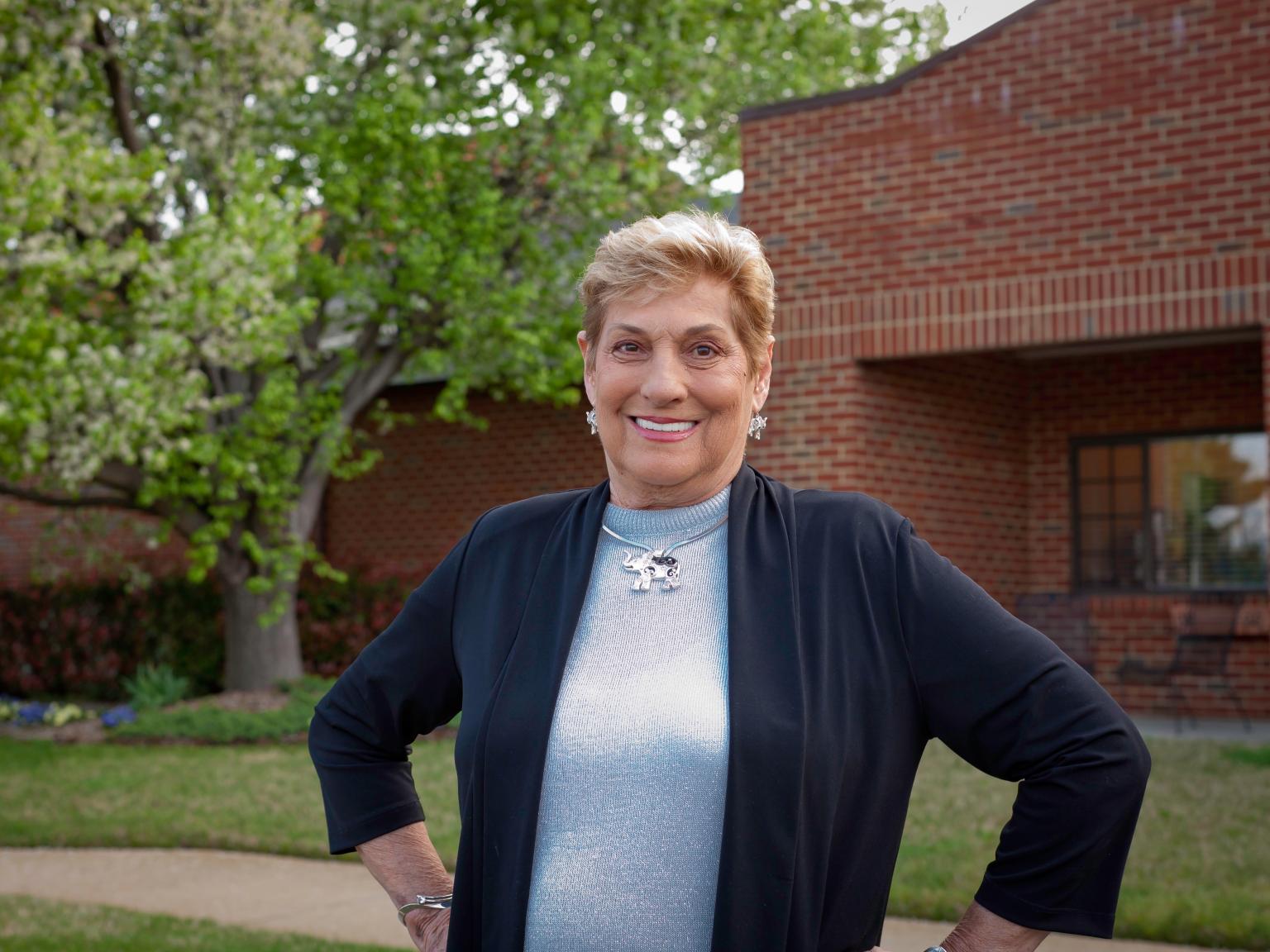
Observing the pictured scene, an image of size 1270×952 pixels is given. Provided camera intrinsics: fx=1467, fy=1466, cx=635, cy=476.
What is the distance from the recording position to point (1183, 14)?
1010 centimetres

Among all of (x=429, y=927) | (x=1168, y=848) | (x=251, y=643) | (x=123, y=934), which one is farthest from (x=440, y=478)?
(x=429, y=927)

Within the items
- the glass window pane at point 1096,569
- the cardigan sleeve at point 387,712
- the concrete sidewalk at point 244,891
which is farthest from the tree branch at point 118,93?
the cardigan sleeve at point 387,712

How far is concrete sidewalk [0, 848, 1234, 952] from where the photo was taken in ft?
19.6

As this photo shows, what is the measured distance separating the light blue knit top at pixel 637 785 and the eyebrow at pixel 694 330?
0.40 metres

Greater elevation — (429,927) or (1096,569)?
(429,927)

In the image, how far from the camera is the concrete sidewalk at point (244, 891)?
5.98m

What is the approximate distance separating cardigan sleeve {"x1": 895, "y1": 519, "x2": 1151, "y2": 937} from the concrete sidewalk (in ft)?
11.7

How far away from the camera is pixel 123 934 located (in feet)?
20.2

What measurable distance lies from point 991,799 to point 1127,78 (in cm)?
518

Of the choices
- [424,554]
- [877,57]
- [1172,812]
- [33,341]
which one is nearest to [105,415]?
[33,341]

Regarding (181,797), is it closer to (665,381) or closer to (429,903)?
(429,903)

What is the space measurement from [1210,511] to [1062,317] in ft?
11.9

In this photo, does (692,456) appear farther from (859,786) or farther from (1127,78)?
(1127,78)

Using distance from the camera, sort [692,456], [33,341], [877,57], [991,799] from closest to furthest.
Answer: [692,456]
[991,799]
[33,341]
[877,57]
